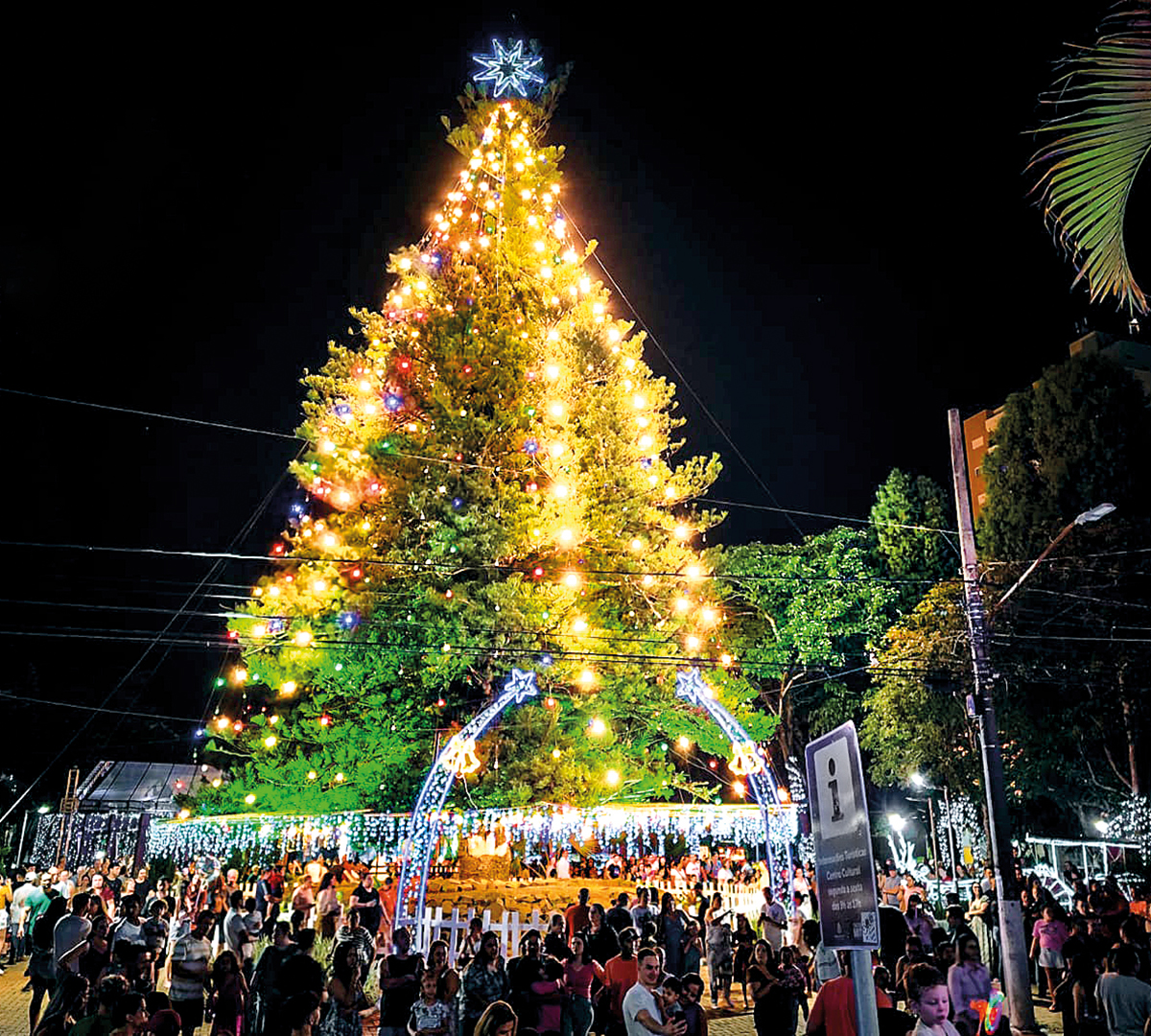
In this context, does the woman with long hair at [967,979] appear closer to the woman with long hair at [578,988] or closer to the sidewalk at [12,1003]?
the woman with long hair at [578,988]

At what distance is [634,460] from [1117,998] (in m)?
17.2

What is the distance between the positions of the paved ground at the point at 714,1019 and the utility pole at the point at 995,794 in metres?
0.73

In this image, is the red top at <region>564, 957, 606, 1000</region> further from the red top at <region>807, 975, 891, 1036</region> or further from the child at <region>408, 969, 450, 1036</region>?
the red top at <region>807, 975, 891, 1036</region>

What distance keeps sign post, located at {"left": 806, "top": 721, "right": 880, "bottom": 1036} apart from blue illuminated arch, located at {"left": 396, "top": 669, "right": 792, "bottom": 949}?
12.0 metres

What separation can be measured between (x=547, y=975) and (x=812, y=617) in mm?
27337

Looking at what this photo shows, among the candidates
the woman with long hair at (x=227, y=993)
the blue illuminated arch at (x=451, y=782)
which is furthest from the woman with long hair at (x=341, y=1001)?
the blue illuminated arch at (x=451, y=782)

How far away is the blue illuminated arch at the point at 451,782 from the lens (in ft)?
54.2

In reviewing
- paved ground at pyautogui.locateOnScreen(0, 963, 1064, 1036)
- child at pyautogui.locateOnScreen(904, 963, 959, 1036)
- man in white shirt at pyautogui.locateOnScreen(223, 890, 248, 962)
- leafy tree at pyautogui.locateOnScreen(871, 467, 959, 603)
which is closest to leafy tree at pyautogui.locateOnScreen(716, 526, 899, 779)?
leafy tree at pyautogui.locateOnScreen(871, 467, 959, 603)

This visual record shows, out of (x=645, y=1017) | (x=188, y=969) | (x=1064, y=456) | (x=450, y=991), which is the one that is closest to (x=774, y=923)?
(x=450, y=991)

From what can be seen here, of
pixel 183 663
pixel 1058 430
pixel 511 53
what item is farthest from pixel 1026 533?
pixel 183 663

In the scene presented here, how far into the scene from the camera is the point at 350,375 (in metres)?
24.4

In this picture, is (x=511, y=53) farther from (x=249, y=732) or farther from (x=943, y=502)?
(x=943, y=502)

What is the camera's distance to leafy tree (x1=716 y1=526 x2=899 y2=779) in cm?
3456

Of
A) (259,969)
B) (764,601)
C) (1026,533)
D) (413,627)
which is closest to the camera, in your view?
(259,969)
